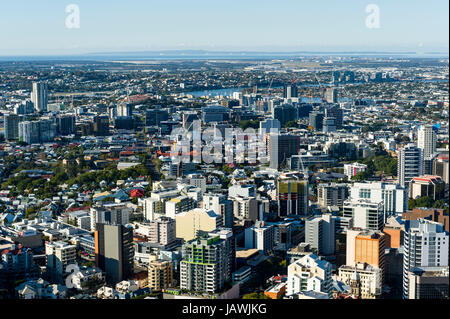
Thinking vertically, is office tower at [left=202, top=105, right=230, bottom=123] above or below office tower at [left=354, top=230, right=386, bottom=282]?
above

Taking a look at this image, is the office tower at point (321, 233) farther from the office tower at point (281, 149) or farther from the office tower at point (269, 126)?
the office tower at point (269, 126)

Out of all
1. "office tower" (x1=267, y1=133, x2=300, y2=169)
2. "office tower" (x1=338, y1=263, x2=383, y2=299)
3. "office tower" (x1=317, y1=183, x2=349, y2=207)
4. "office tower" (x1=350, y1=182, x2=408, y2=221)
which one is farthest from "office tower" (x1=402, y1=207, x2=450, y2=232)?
"office tower" (x1=267, y1=133, x2=300, y2=169)

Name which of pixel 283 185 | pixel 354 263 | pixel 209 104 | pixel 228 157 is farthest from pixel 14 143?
pixel 354 263

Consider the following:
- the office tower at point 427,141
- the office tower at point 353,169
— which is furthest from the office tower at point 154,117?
the office tower at point 427,141

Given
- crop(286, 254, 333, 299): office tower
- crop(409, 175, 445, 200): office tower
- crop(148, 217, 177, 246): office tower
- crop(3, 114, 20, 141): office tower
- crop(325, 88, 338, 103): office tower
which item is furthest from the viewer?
crop(325, 88, 338, 103): office tower

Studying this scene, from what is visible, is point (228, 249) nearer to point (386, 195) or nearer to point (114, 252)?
point (114, 252)

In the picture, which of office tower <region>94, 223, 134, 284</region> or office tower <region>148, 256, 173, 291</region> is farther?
office tower <region>94, 223, 134, 284</region>

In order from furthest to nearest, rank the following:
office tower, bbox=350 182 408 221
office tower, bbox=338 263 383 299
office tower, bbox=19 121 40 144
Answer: office tower, bbox=19 121 40 144 < office tower, bbox=350 182 408 221 < office tower, bbox=338 263 383 299

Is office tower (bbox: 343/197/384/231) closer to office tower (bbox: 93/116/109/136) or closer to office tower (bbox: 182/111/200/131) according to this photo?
office tower (bbox: 182/111/200/131)

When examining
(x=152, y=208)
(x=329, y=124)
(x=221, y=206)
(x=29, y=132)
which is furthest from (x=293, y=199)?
(x=329, y=124)
